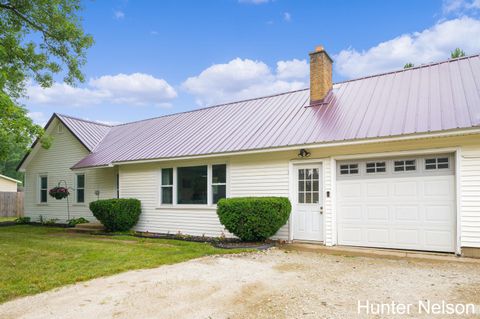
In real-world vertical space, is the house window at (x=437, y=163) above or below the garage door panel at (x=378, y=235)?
above

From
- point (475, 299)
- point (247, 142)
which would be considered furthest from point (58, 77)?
point (475, 299)

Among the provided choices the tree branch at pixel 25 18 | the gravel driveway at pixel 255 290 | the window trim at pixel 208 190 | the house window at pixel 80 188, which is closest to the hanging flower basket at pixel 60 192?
the house window at pixel 80 188

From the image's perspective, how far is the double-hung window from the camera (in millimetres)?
11797

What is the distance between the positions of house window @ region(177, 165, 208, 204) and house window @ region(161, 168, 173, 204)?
1.33ft

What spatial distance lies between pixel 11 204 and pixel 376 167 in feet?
84.2

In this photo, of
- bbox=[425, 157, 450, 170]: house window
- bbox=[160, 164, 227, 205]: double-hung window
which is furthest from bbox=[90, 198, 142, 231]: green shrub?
bbox=[425, 157, 450, 170]: house window

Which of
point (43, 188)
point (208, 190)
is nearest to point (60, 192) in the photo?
point (43, 188)

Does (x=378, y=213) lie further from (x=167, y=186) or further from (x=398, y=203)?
(x=167, y=186)

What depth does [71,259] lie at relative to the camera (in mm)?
8266

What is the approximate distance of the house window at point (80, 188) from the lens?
16938mm

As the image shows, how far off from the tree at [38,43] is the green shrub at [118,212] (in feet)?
10.8

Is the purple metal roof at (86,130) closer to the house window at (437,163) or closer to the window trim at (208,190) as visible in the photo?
the window trim at (208,190)

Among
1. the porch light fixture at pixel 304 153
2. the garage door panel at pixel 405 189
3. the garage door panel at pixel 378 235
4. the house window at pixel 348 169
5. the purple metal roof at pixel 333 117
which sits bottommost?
the garage door panel at pixel 378 235

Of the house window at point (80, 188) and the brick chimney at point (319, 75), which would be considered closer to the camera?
the brick chimney at point (319, 75)
